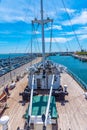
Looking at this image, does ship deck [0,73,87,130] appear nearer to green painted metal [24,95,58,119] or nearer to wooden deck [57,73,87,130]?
wooden deck [57,73,87,130]

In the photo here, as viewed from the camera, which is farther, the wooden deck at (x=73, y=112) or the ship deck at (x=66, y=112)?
the wooden deck at (x=73, y=112)

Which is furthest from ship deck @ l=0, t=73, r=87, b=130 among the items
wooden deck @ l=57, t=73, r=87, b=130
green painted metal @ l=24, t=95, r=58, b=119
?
green painted metal @ l=24, t=95, r=58, b=119

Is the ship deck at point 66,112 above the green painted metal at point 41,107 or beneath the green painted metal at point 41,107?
beneath

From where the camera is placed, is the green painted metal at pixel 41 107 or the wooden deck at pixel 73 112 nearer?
the green painted metal at pixel 41 107

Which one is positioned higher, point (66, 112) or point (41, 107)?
point (41, 107)

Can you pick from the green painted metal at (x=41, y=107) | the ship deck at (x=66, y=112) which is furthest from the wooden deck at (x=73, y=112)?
the green painted metal at (x=41, y=107)

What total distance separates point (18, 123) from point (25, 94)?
4.98 m

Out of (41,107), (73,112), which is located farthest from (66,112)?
(41,107)

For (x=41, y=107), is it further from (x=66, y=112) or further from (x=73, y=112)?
(x=73, y=112)

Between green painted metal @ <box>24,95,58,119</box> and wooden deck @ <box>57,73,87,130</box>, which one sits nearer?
green painted metal @ <box>24,95,58,119</box>

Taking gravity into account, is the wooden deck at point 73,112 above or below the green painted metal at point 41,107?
below

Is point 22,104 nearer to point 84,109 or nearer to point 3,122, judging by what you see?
point 84,109

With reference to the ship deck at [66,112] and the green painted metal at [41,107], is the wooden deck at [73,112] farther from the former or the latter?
the green painted metal at [41,107]

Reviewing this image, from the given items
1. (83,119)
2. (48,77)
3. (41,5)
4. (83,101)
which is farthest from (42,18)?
(83,119)
